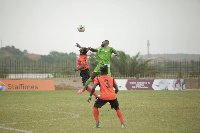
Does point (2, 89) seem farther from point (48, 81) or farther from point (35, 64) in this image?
point (35, 64)

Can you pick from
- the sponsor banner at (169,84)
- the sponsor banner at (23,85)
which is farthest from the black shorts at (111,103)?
the sponsor banner at (169,84)

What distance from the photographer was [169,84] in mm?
34562

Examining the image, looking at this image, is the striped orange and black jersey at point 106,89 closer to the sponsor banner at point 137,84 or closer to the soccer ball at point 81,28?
the soccer ball at point 81,28

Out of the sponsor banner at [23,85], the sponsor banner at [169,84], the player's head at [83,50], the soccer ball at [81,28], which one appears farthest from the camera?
the sponsor banner at [169,84]

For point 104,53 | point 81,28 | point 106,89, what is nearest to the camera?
point 106,89

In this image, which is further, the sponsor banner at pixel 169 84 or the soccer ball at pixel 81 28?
the sponsor banner at pixel 169 84

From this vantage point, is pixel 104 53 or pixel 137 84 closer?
pixel 104 53

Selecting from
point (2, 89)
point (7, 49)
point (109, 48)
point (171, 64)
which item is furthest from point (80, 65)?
point (7, 49)

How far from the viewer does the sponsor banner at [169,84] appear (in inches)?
1359

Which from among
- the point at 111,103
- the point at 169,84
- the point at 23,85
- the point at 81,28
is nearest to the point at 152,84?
the point at 169,84

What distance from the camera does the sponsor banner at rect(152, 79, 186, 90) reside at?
34.5 m

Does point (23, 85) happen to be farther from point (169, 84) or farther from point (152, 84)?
point (169, 84)

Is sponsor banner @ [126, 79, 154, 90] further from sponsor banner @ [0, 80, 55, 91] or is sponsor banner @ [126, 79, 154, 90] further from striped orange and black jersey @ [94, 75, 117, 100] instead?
striped orange and black jersey @ [94, 75, 117, 100]

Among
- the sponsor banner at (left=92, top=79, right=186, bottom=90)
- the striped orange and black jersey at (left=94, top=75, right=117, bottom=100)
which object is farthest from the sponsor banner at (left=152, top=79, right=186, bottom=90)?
the striped orange and black jersey at (left=94, top=75, right=117, bottom=100)
